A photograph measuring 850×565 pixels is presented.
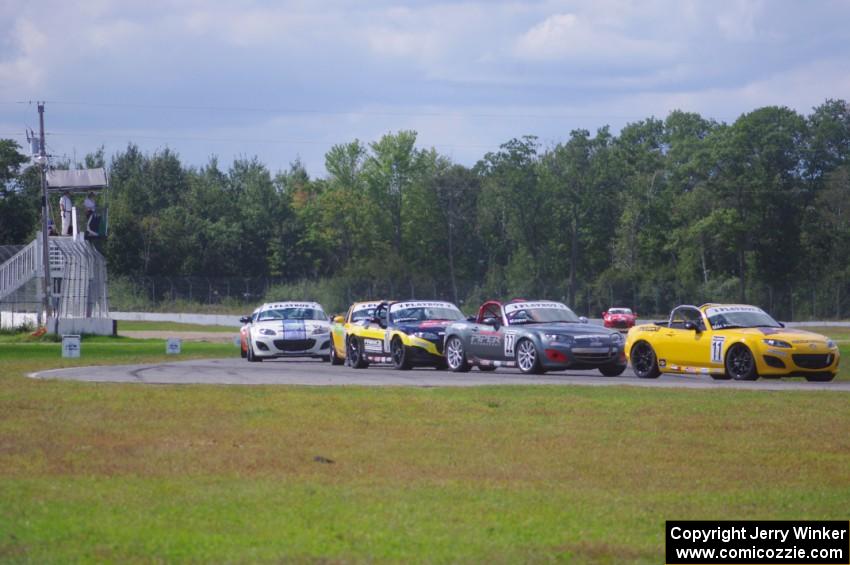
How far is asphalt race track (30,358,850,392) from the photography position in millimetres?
20328

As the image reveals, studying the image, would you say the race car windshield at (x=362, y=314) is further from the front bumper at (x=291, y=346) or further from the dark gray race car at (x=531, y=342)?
the dark gray race car at (x=531, y=342)

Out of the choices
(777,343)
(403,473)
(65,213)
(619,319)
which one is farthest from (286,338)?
(65,213)

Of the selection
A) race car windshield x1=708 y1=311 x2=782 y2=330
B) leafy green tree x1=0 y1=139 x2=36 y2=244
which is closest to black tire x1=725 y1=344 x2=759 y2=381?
race car windshield x1=708 y1=311 x2=782 y2=330

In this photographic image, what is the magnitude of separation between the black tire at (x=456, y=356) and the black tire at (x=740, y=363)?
545 cm

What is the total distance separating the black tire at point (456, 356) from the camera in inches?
970

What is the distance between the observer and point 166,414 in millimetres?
15086

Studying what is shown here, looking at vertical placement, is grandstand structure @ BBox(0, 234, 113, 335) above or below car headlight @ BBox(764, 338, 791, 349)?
above

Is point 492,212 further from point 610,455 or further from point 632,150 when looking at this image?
point 610,455

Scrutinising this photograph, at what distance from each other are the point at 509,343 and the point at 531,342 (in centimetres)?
65

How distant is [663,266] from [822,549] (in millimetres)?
82363

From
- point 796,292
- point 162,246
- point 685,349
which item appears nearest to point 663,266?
point 796,292

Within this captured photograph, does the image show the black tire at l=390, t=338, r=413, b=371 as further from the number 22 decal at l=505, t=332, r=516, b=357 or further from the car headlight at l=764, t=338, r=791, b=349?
the car headlight at l=764, t=338, r=791, b=349

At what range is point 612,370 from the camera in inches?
917

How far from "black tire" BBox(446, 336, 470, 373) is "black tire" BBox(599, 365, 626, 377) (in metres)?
2.74
